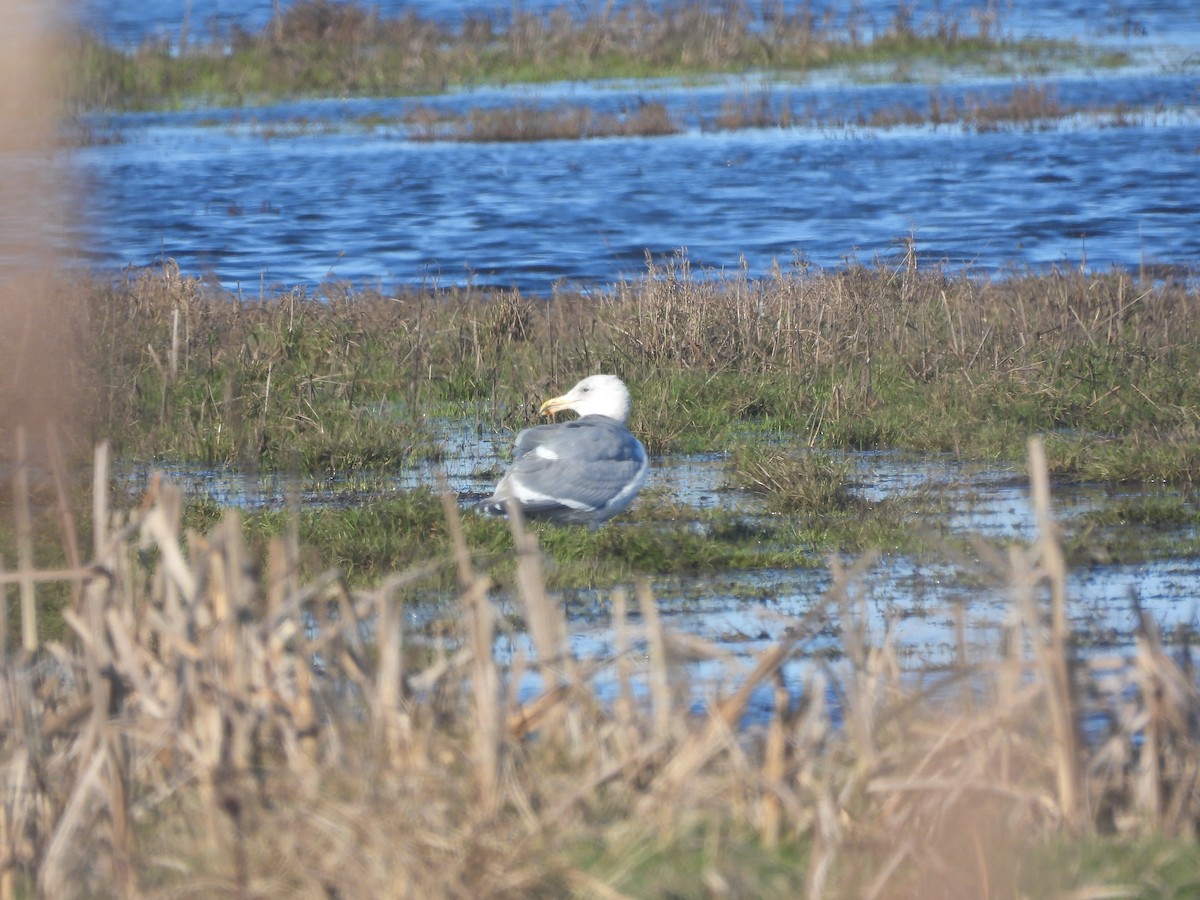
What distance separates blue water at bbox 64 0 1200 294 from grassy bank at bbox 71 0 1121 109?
0.89m

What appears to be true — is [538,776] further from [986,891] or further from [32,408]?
[32,408]

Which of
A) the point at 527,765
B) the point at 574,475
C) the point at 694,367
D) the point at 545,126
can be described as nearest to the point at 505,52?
the point at 545,126

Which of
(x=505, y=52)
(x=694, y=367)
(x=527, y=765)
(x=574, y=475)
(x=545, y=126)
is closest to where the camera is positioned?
(x=527, y=765)

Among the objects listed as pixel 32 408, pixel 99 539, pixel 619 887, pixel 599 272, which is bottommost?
pixel 599 272

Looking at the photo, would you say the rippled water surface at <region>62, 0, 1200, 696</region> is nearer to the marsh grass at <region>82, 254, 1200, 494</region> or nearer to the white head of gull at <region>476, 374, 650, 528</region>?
the marsh grass at <region>82, 254, 1200, 494</region>

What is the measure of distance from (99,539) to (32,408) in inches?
13.6

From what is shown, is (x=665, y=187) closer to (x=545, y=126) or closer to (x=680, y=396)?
(x=545, y=126)

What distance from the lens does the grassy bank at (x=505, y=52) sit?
98.0 feet

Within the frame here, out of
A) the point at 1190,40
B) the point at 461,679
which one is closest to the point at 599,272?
the point at 461,679

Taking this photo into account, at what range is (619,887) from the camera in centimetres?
367

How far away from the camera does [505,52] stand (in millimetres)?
30922

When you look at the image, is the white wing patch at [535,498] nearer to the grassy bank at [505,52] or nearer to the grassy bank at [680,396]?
the grassy bank at [680,396]

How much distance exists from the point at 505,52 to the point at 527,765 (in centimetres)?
2789

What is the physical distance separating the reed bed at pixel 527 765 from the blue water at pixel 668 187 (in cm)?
1070
